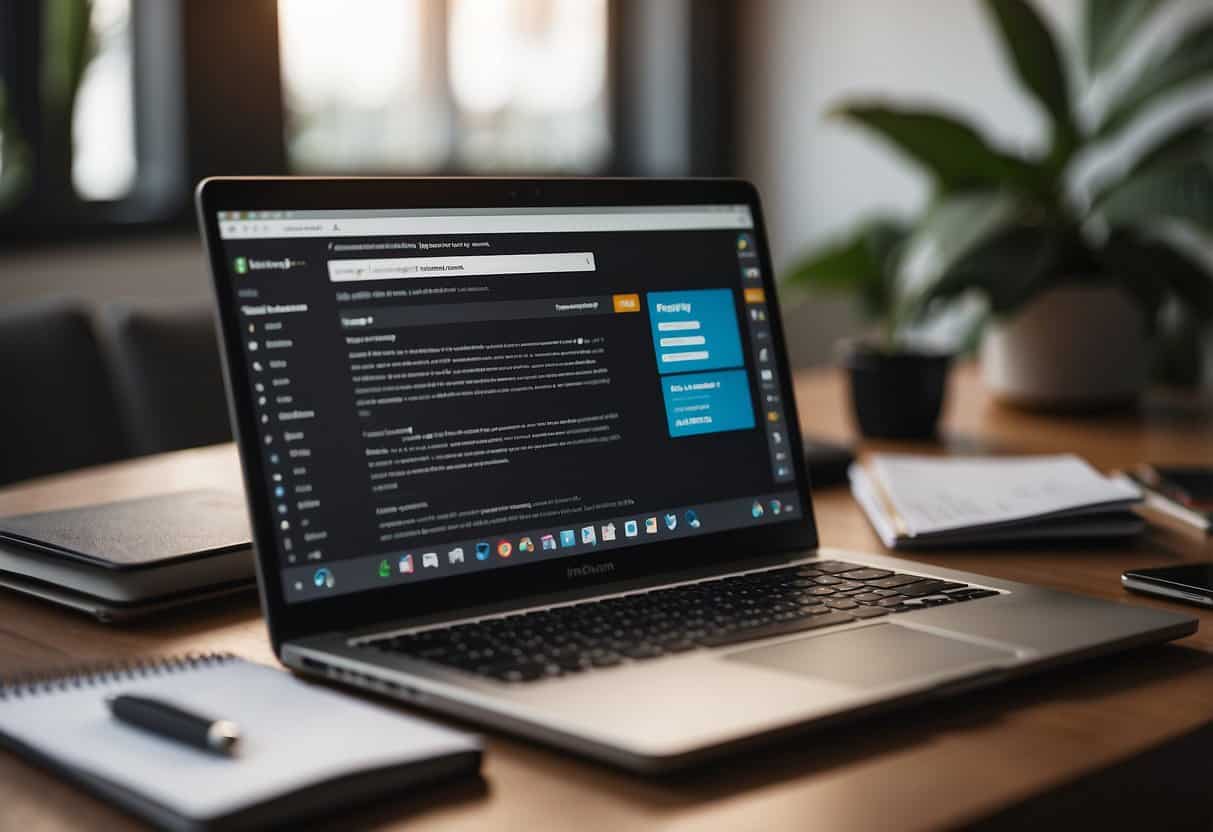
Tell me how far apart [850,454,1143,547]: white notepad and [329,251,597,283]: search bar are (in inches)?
13.8

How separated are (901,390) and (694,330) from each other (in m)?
0.71

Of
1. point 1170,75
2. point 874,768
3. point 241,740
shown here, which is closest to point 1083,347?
point 1170,75

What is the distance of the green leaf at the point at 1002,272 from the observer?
1783 millimetres

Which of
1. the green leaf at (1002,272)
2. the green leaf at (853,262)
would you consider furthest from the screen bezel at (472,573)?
the green leaf at (853,262)

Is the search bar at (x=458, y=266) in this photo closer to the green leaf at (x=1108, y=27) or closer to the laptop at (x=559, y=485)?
the laptop at (x=559, y=485)

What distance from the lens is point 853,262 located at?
8.12ft

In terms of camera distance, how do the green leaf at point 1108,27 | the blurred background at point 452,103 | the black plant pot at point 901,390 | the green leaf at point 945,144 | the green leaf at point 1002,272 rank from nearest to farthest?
the black plant pot at point 901,390
the green leaf at point 1002,272
the green leaf at point 945,144
the green leaf at point 1108,27
the blurred background at point 452,103

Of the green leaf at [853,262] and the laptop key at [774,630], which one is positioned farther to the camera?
the green leaf at [853,262]

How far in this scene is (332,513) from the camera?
2.61ft

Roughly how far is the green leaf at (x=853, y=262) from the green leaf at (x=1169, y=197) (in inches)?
23.6

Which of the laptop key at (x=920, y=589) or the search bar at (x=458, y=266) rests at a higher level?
the search bar at (x=458, y=266)

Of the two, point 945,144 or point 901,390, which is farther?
point 945,144

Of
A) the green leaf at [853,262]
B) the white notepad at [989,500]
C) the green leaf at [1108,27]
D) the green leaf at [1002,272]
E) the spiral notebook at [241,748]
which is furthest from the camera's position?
the green leaf at [853,262]

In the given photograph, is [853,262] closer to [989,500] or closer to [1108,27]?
[1108,27]
